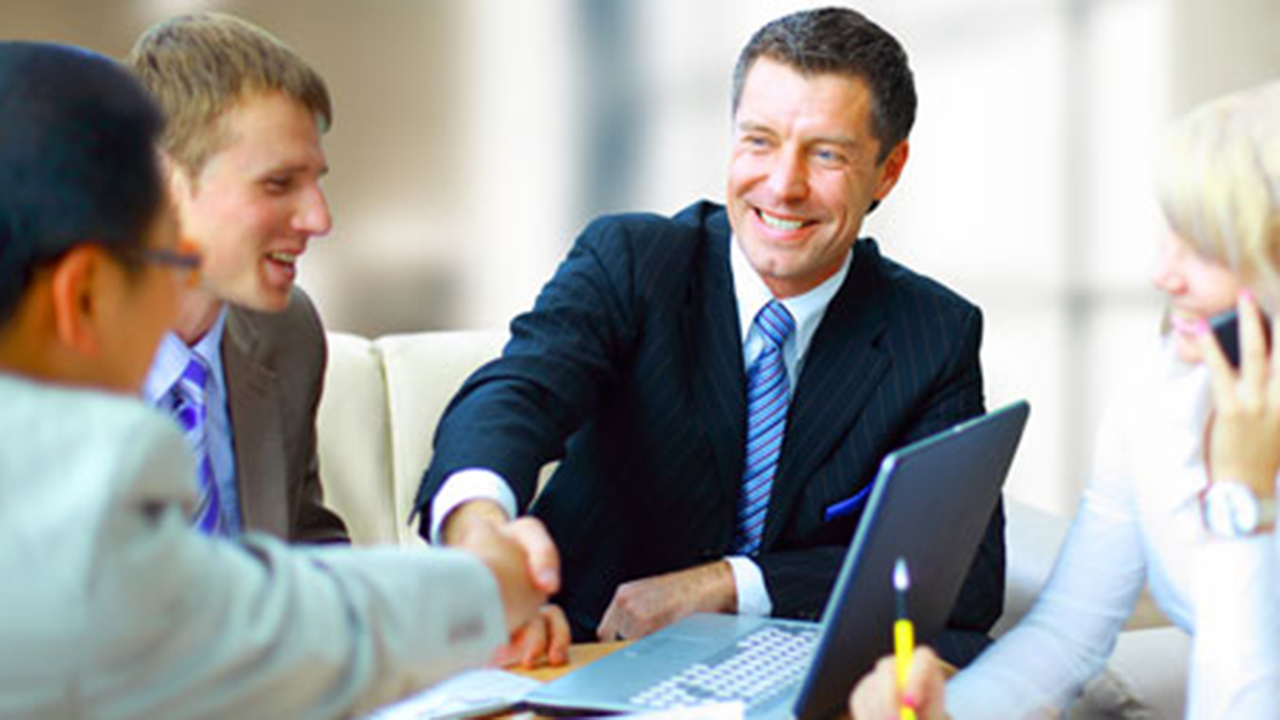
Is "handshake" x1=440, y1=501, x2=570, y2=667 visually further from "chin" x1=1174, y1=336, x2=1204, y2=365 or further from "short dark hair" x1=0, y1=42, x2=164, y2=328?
"chin" x1=1174, y1=336, x2=1204, y2=365

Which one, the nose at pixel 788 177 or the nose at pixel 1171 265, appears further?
the nose at pixel 788 177

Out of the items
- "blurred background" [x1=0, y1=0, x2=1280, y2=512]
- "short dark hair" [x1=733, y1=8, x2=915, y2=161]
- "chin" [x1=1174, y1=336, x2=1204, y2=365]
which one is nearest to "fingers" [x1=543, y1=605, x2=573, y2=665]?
"chin" [x1=1174, y1=336, x2=1204, y2=365]

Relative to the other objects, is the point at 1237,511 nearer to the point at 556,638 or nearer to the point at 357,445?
the point at 556,638

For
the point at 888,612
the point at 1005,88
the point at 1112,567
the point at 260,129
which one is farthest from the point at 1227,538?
the point at 1005,88

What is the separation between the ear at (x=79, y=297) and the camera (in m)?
0.82

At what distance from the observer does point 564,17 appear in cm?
366

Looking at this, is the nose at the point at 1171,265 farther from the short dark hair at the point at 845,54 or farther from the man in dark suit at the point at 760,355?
the short dark hair at the point at 845,54

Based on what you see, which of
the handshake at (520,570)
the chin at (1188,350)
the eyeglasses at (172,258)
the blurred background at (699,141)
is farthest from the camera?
the blurred background at (699,141)

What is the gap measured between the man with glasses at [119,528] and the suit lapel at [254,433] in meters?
0.99

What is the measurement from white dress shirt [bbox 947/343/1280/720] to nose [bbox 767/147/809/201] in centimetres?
68

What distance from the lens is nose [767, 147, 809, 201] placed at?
Answer: 2.14 m

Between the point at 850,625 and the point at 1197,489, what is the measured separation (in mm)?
517

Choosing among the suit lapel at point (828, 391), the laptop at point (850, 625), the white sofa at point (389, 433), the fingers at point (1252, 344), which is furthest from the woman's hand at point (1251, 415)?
the white sofa at point (389, 433)

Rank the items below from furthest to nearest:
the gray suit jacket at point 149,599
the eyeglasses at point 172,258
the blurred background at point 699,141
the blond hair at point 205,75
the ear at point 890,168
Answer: the blurred background at point 699,141 → the ear at point 890,168 → the blond hair at point 205,75 → the eyeglasses at point 172,258 → the gray suit jacket at point 149,599
